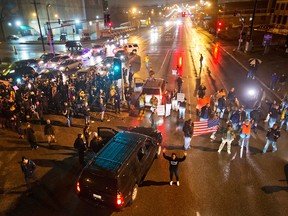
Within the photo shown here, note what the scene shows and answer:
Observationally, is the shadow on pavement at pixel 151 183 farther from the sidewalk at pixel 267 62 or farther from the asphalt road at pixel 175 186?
the sidewalk at pixel 267 62

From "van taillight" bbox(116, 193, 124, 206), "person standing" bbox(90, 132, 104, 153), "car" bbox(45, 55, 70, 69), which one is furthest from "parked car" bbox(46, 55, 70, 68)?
"van taillight" bbox(116, 193, 124, 206)

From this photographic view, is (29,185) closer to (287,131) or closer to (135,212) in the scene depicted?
(135,212)

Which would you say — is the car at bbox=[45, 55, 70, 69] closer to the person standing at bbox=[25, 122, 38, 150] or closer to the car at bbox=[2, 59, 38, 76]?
the car at bbox=[2, 59, 38, 76]

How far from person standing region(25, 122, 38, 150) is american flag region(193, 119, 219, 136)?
8.19 metres

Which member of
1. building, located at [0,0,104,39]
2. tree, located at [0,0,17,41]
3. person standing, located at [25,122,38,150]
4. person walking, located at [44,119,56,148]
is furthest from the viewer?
building, located at [0,0,104,39]

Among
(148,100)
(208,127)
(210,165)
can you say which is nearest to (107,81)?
(148,100)

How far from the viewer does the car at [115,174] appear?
6.87m

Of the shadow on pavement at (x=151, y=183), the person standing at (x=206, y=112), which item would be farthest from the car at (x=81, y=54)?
the shadow on pavement at (x=151, y=183)

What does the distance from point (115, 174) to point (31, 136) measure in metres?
5.86

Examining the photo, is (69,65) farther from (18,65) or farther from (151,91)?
(151,91)

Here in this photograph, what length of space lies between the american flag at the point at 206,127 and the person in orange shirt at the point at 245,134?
158 centimetres

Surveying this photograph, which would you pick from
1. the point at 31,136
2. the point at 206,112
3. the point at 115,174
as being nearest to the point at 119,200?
the point at 115,174

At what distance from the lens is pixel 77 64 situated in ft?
94.1

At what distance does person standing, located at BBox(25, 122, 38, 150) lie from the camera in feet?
34.4
